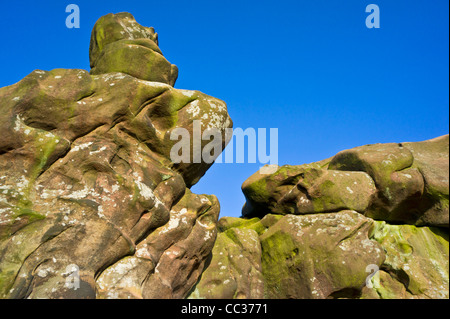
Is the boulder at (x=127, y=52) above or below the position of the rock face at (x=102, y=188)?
above

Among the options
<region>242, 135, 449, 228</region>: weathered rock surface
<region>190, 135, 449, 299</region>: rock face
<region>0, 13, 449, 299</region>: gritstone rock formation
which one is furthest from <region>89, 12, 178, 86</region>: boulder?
<region>242, 135, 449, 228</region>: weathered rock surface

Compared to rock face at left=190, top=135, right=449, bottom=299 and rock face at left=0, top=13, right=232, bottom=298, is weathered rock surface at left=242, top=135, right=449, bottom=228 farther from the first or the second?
rock face at left=0, top=13, right=232, bottom=298

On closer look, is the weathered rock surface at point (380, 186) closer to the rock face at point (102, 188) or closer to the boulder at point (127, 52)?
the rock face at point (102, 188)

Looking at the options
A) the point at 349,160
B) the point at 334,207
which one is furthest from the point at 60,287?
the point at 349,160

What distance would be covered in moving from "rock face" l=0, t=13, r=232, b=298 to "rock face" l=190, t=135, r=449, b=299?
2481 mm

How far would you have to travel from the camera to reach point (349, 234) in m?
14.1

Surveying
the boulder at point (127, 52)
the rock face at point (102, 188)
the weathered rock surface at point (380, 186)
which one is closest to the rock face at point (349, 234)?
the weathered rock surface at point (380, 186)

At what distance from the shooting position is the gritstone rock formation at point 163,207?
31.1ft

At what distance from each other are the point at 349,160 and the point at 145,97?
10668 mm

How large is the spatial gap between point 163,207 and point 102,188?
2065mm

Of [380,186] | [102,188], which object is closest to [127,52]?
[102,188]

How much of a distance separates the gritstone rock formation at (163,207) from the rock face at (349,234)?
0.18 feet

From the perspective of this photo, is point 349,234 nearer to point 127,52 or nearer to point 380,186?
point 380,186

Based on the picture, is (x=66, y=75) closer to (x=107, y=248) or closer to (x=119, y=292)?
(x=107, y=248)
